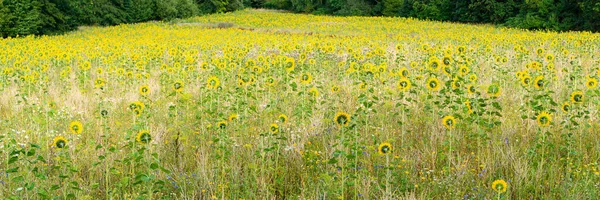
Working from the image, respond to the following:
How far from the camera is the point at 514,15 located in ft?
98.3

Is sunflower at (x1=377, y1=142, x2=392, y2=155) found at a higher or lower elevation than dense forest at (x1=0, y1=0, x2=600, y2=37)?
lower

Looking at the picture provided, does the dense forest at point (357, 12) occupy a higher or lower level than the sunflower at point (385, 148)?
higher

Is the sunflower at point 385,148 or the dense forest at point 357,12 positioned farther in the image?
the dense forest at point 357,12

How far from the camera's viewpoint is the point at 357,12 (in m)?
43.8

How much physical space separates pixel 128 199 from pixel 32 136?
7.47 feet

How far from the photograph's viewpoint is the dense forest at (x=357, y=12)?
76.5 feet

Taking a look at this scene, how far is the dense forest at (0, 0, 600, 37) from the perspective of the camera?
23.3 m

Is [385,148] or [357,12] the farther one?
[357,12]

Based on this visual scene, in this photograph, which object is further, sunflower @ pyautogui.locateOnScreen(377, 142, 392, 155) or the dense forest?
the dense forest

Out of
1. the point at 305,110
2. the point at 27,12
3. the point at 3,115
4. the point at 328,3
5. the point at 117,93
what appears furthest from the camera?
the point at 328,3

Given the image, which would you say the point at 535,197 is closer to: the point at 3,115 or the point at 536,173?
the point at 536,173

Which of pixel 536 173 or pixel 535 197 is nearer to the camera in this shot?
pixel 535 197

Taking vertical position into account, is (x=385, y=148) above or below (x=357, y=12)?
below

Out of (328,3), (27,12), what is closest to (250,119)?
(27,12)
